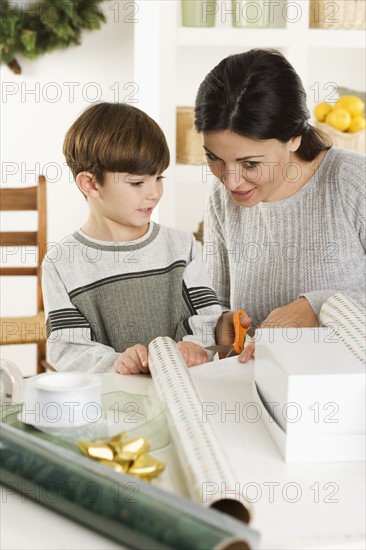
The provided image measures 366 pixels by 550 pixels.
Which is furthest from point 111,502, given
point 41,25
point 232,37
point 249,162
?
point 41,25

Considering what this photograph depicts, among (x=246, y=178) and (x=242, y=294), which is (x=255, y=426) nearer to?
(x=246, y=178)

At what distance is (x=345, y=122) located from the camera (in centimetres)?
252

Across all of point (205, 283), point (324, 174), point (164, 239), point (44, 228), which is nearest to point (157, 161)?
point (164, 239)

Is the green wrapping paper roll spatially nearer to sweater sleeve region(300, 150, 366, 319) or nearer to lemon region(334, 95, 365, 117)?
sweater sleeve region(300, 150, 366, 319)

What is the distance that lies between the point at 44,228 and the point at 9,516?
7.16 feet

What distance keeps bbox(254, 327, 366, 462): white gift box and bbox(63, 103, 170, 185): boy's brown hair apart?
2.05 feet

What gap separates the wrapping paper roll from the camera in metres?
0.72

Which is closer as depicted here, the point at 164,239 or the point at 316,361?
the point at 316,361

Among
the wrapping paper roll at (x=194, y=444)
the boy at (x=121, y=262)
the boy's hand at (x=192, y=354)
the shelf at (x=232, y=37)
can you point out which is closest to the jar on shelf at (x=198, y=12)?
the shelf at (x=232, y=37)

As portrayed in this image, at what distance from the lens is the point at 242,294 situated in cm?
184

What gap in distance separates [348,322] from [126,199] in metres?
0.55

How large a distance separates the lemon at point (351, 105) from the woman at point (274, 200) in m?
0.85

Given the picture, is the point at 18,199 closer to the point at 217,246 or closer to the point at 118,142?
the point at 217,246

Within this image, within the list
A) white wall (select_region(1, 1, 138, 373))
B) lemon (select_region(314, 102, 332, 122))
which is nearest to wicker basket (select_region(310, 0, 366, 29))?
lemon (select_region(314, 102, 332, 122))
